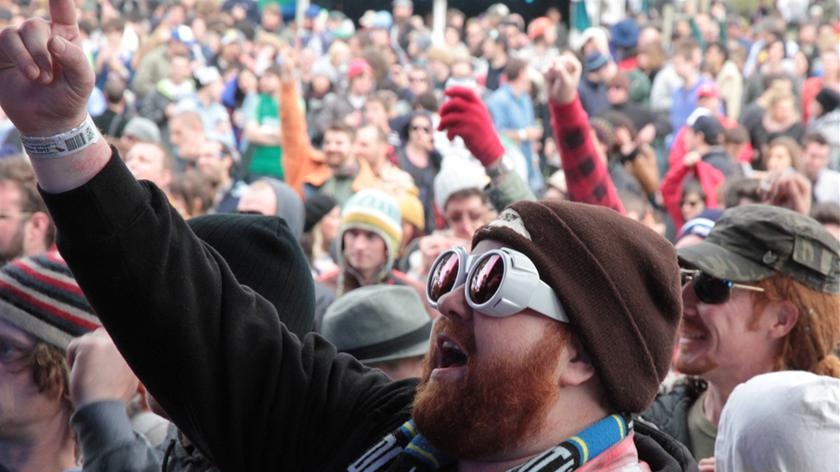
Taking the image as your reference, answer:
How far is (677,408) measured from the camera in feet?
12.9

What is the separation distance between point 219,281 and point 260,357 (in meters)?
0.18

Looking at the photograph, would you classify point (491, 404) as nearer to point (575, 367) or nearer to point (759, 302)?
point (575, 367)

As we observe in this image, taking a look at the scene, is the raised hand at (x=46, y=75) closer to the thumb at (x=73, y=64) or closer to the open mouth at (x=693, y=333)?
the thumb at (x=73, y=64)

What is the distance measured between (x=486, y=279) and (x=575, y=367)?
0.24 metres

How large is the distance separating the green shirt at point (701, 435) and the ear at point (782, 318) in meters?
0.34

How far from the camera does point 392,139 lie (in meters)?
12.7

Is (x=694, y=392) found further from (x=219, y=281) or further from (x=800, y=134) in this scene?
(x=800, y=134)

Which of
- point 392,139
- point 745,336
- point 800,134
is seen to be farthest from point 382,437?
point 800,134

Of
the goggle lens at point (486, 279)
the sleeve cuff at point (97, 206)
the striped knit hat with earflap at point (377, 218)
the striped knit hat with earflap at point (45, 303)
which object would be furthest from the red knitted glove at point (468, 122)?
the sleeve cuff at point (97, 206)

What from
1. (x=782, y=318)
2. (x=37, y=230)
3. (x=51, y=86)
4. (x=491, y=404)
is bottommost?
(x=37, y=230)

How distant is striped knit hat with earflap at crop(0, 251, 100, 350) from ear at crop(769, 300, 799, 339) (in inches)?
73.4

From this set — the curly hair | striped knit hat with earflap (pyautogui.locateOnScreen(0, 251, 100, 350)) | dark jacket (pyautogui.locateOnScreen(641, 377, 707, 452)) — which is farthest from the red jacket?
striped knit hat with earflap (pyautogui.locateOnScreen(0, 251, 100, 350))

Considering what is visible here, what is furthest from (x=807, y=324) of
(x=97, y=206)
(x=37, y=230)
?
(x=37, y=230)

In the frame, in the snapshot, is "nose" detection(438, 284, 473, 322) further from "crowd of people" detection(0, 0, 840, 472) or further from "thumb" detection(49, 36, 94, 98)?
"thumb" detection(49, 36, 94, 98)
